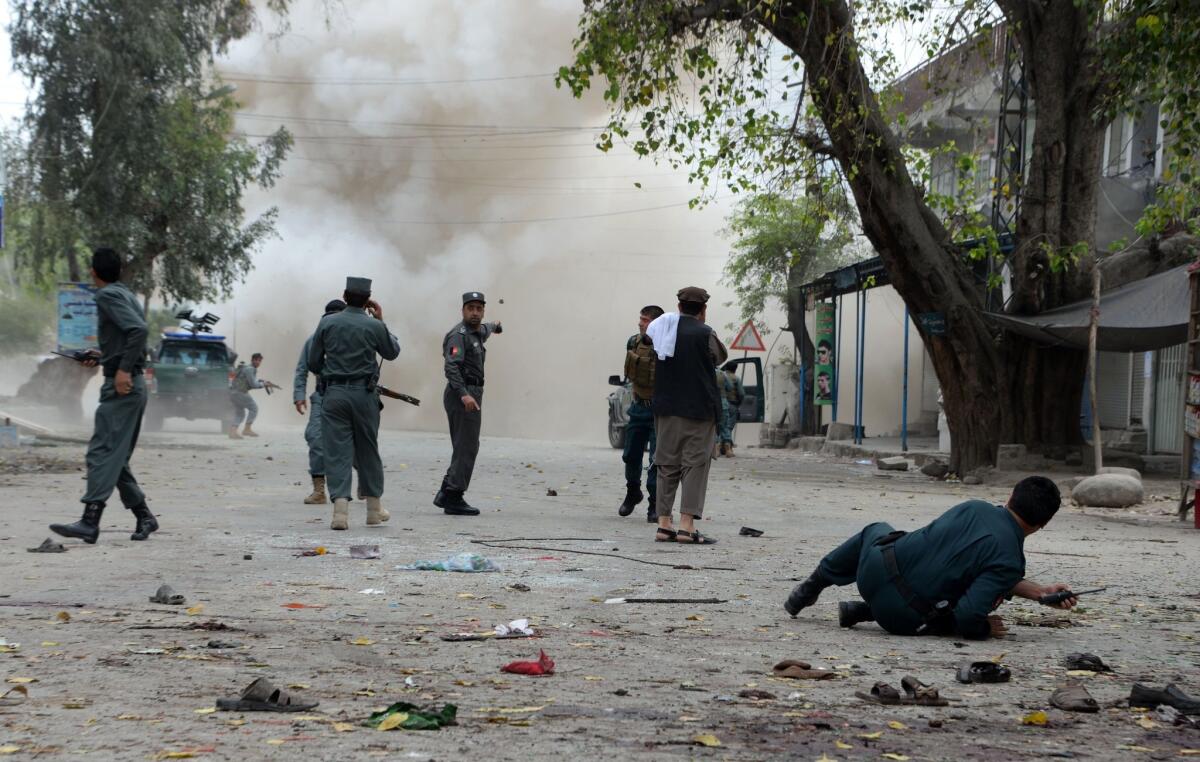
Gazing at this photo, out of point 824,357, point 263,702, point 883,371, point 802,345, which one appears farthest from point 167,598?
point 883,371

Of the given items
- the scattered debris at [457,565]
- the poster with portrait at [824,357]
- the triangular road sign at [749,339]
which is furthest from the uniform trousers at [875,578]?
the poster with portrait at [824,357]

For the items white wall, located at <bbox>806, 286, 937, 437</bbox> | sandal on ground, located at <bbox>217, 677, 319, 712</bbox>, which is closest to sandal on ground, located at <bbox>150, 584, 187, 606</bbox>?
sandal on ground, located at <bbox>217, 677, 319, 712</bbox>

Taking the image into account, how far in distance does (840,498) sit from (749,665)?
9.53 meters

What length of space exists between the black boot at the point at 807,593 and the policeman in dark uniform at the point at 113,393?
4.25m

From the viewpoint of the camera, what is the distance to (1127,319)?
50.9ft

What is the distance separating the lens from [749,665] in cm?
476

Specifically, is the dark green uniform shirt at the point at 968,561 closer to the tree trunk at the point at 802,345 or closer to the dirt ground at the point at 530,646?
the dirt ground at the point at 530,646

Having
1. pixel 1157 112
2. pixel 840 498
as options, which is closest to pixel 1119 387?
pixel 1157 112

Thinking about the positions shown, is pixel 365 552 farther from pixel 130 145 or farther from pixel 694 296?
pixel 130 145

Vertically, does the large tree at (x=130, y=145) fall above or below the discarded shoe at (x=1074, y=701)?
above

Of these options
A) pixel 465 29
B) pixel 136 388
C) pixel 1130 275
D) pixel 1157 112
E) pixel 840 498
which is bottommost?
pixel 840 498

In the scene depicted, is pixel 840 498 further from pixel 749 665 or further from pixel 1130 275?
pixel 749 665

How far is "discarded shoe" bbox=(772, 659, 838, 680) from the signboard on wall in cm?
1743

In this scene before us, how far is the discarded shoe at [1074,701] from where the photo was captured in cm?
407
